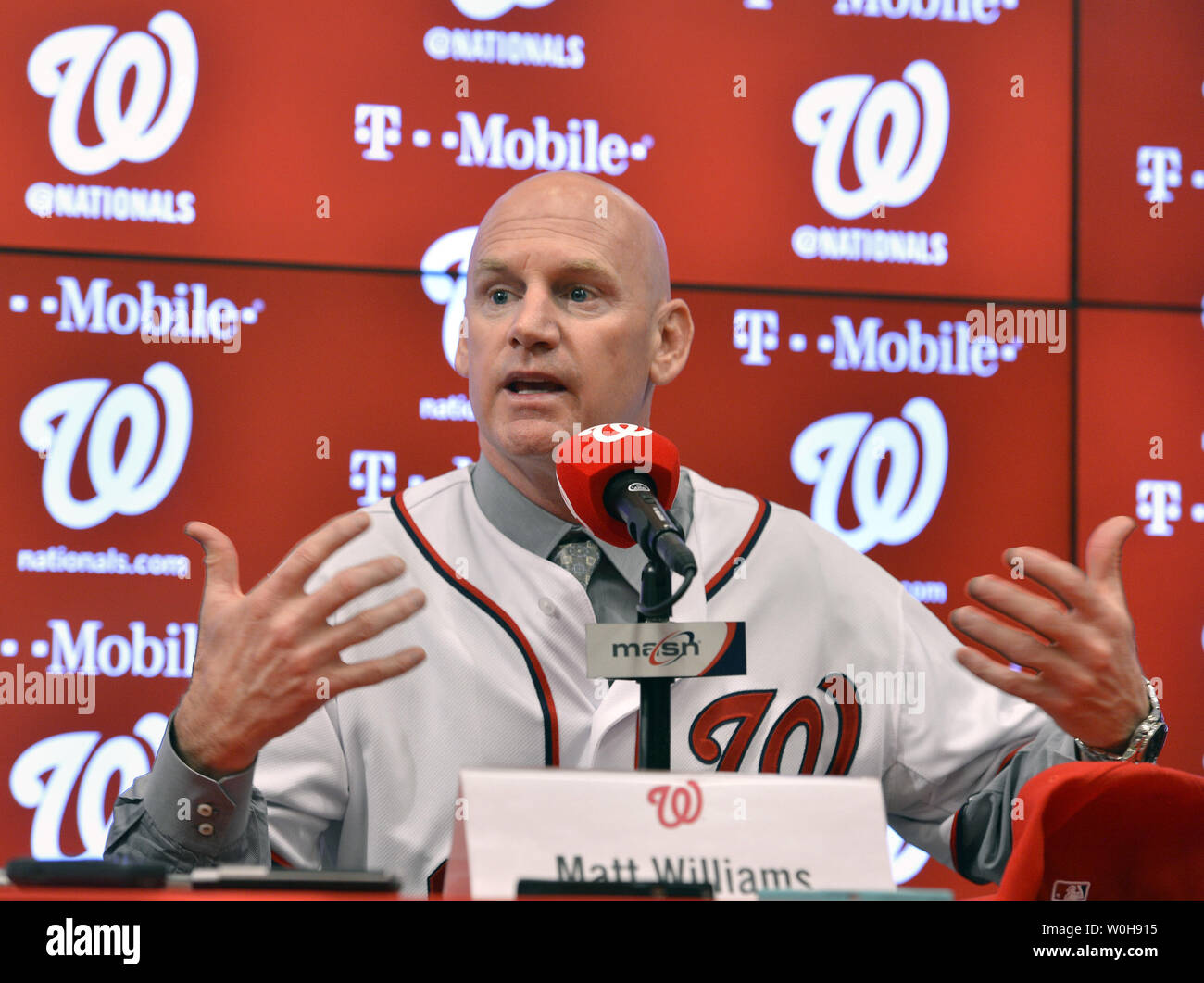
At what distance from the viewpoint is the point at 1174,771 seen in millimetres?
1026

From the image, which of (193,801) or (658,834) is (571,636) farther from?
(658,834)

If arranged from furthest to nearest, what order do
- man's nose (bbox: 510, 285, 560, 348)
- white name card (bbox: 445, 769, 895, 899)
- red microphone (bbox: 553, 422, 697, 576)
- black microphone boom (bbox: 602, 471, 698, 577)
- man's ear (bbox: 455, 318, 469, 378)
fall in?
1. man's ear (bbox: 455, 318, 469, 378)
2. man's nose (bbox: 510, 285, 560, 348)
3. red microphone (bbox: 553, 422, 697, 576)
4. black microphone boom (bbox: 602, 471, 698, 577)
5. white name card (bbox: 445, 769, 895, 899)

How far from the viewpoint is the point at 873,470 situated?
2682 millimetres

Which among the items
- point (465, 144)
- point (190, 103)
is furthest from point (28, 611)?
point (465, 144)

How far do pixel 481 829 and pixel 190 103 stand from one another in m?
1.99

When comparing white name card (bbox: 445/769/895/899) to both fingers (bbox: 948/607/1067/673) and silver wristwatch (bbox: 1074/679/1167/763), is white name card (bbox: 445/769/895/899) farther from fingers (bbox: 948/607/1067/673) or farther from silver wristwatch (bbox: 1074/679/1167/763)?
silver wristwatch (bbox: 1074/679/1167/763)

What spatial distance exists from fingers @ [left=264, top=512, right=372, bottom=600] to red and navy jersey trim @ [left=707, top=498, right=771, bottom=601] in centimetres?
73

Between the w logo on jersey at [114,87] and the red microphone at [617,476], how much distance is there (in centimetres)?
159

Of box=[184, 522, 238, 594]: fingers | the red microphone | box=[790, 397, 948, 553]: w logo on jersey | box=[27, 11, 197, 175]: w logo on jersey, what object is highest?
box=[27, 11, 197, 175]: w logo on jersey

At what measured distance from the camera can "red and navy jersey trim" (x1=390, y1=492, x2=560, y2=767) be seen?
1690 mm

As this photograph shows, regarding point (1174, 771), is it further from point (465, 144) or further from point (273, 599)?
point (465, 144)

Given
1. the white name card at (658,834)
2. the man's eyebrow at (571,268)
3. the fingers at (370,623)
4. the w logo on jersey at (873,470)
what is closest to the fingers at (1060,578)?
the white name card at (658,834)

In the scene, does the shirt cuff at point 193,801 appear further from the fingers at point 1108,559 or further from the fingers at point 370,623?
the fingers at point 1108,559

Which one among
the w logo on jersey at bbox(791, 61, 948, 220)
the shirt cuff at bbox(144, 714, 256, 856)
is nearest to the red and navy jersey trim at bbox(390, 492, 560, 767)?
the shirt cuff at bbox(144, 714, 256, 856)
